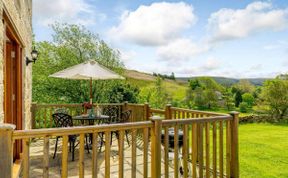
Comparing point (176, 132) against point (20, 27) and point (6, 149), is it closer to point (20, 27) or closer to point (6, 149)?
point (6, 149)

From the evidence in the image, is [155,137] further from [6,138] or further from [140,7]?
[140,7]

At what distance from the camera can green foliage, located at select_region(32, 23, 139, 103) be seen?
14.1 metres

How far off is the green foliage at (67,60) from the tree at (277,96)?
2008cm

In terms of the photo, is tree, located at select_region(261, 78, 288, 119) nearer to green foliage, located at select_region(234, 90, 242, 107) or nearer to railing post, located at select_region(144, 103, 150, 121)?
green foliage, located at select_region(234, 90, 242, 107)

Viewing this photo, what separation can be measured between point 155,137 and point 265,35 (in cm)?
1544

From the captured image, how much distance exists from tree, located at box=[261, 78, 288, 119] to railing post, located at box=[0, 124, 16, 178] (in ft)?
96.2

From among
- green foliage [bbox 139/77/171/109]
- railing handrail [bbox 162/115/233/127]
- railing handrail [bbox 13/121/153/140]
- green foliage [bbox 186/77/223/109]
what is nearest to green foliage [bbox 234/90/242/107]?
green foliage [bbox 186/77/223/109]

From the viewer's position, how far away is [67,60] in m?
13.9

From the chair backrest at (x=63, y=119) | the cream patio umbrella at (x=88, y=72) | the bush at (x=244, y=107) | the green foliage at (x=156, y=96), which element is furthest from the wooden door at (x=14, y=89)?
the bush at (x=244, y=107)

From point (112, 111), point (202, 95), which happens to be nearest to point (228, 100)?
point (202, 95)

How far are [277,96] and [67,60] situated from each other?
22.9 metres

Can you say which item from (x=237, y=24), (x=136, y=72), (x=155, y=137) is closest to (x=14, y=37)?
(x=155, y=137)

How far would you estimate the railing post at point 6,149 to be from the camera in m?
2.29

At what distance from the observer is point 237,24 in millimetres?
14688
